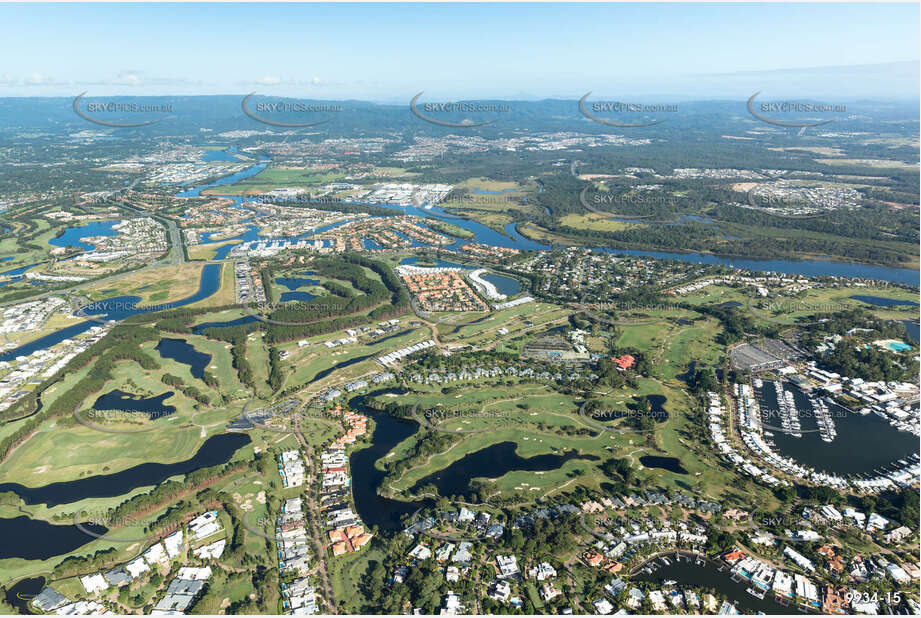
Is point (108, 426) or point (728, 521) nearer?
point (728, 521)

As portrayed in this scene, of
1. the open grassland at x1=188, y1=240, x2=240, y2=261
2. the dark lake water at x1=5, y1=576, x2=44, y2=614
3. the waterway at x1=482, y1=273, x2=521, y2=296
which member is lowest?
the dark lake water at x1=5, y1=576, x2=44, y2=614

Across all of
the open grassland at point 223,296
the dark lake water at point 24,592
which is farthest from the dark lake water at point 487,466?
the open grassland at point 223,296

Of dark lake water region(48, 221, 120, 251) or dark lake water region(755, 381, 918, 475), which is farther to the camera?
dark lake water region(48, 221, 120, 251)

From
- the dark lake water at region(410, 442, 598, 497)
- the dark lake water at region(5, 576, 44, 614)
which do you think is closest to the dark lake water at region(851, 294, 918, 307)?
the dark lake water at region(410, 442, 598, 497)

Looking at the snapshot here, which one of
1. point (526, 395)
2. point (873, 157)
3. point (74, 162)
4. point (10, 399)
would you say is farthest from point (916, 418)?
point (74, 162)

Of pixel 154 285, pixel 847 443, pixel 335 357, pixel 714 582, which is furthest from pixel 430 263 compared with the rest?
pixel 714 582

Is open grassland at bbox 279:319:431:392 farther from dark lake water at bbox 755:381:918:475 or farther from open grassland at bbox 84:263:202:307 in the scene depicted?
dark lake water at bbox 755:381:918:475

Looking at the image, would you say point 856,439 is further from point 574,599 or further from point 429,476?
point 429,476
